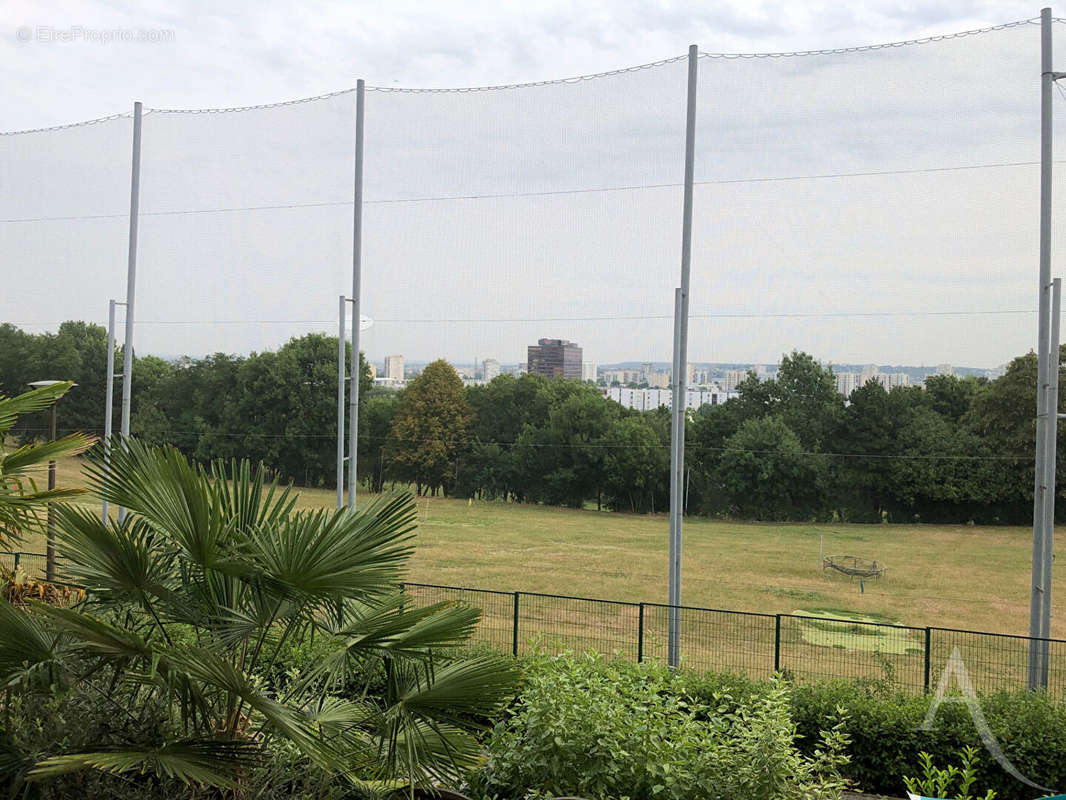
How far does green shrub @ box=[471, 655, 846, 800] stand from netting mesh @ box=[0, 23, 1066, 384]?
188 inches

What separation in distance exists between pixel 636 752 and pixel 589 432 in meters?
6.38

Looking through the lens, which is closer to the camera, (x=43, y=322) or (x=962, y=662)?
(x=962, y=662)

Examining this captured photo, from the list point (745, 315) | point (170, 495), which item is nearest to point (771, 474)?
point (745, 315)

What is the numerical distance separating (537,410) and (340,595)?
23.4 feet

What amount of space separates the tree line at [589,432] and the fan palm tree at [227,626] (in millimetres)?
5903

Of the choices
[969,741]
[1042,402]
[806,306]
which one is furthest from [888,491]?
[969,741]

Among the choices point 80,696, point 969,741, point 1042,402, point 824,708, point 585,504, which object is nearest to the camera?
point 80,696

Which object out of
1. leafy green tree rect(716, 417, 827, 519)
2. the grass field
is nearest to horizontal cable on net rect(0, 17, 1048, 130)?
leafy green tree rect(716, 417, 827, 519)

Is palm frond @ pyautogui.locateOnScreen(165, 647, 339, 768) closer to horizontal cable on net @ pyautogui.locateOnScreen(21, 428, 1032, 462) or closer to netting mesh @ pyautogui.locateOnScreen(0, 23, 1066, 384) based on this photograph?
netting mesh @ pyautogui.locateOnScreen(0, 23, 1066, 384)

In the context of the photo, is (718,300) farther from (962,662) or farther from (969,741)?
(969,741)

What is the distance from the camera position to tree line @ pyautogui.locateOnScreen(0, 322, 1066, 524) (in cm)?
825

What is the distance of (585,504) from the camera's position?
32.8 feet

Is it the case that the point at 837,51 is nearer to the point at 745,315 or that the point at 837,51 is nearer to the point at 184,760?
the point at 745,315

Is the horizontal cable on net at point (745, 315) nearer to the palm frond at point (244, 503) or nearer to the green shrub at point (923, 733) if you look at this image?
the green shrub at point (923, 733)
